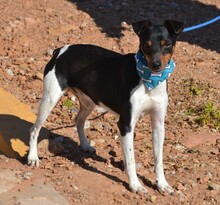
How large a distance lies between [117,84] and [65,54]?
0.90 meters

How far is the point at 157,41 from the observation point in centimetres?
610

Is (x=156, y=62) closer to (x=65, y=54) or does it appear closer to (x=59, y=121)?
(x=65, y=54)

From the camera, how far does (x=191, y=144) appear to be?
8.12 m

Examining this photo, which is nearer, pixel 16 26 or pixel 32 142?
pixel 32 142

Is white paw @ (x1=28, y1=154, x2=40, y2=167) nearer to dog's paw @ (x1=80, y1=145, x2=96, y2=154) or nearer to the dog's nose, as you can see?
dog's paw @ (x1=80, y1=145, x2=96, y2=154)

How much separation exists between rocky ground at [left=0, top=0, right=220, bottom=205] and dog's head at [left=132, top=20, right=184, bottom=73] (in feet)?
5.05

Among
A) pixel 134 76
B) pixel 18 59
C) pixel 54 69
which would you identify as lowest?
pixel 18 59

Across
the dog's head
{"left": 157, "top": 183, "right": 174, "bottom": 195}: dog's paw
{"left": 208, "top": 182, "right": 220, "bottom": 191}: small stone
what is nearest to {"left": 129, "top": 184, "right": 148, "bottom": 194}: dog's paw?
{"left": 157, "top": 183, "right": 174, "bottom": 195}: dog's paw

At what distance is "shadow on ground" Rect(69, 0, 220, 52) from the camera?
11.9m

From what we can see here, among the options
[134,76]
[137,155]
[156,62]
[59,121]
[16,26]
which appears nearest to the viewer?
[156,62]

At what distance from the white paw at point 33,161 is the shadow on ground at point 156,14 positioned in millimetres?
4661

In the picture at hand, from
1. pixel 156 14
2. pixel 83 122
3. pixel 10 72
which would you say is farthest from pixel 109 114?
pixel 156 14

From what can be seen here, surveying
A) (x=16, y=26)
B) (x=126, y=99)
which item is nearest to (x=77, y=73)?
(x=126, y=99)

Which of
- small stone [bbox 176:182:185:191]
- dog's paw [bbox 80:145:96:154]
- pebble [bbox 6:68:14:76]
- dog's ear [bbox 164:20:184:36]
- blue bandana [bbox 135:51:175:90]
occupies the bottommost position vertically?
pebble [bbox 6:68:14:76]
